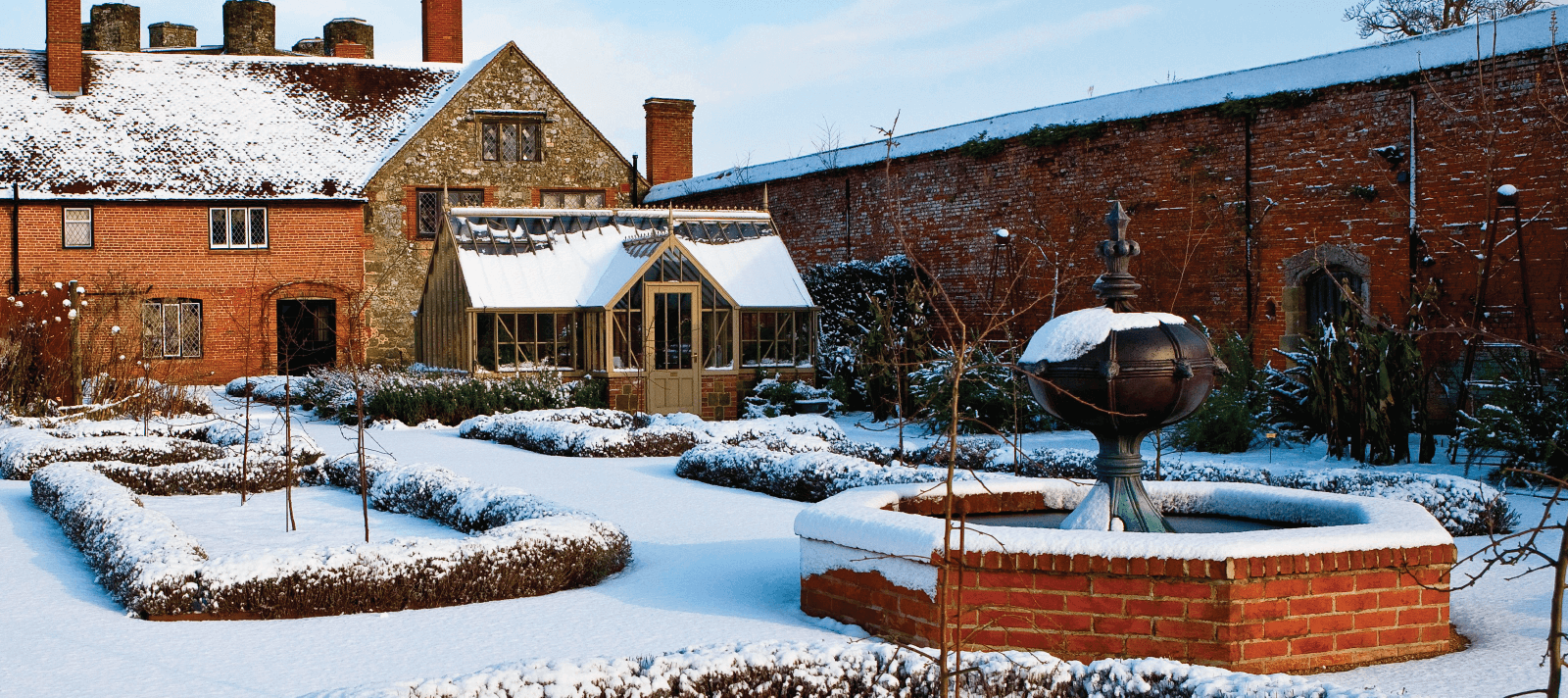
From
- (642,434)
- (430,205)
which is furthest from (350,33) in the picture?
(642,434)

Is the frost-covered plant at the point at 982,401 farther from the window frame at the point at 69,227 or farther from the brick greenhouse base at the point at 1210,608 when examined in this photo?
the window frame at the point at 69,227

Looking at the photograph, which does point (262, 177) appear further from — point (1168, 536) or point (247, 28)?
point (1168, 536)

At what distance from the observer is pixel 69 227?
2566 cm

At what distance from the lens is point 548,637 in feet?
18.6

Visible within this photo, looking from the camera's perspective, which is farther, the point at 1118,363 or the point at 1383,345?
the point at 1383,345

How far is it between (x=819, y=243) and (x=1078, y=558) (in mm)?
19227

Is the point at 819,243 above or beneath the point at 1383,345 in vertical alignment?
above

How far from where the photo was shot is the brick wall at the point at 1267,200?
13383 millimetres

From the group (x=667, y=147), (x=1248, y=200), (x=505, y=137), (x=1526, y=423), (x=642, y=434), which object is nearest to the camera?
(x=1526, y=423)

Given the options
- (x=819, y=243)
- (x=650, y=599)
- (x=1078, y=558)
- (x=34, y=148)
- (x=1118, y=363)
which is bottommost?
(x=650, y=599)

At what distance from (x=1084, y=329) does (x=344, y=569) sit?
3746 millimetres

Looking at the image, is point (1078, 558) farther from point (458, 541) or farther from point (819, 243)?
point (819, 243)

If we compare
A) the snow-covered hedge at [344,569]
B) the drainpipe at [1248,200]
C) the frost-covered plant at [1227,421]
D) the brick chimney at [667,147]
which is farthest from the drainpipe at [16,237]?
the frost-covered plant at [1227,421]

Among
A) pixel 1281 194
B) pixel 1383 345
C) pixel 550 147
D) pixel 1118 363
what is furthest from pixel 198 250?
pixel 1118 363
